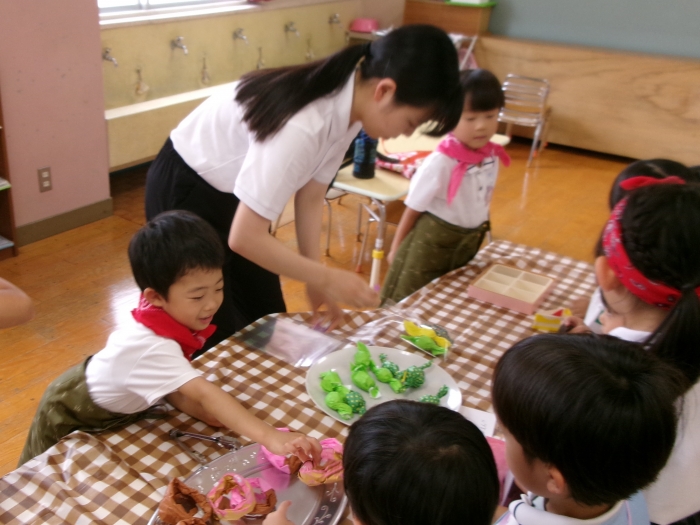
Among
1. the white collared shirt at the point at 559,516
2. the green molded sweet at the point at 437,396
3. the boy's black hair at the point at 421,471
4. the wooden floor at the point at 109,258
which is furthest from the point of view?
the wooden floor at the point at 109,258

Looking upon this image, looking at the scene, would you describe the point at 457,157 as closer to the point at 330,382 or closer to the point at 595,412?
the point at 330,382

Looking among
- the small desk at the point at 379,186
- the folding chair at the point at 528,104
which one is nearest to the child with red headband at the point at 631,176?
the small desk at the point at 379,186

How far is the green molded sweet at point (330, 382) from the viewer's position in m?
1.32

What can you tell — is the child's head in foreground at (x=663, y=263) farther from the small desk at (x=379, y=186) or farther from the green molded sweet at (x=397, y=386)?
the small desk at (x=379, y=186)

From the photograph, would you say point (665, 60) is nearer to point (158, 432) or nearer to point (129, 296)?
point (129, 296)

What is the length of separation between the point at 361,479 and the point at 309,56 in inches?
196

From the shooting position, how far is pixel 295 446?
109 cm

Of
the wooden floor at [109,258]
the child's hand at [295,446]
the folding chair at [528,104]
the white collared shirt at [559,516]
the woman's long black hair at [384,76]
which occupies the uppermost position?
the woman's long black hair at [384,76]

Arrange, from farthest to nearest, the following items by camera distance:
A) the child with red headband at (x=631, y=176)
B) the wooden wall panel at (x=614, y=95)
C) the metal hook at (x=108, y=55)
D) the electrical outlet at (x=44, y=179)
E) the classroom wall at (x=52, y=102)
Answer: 1. the wooden wall panel at (x=614, y=95)
2. the metal hook at (x=108, y=55)
3. the electrical outlet at (x=44, y=179)
4. the classroom wall at (x=52, y=102)
5. the child with red headband at (x=631, y=176)

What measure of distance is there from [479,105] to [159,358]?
1322 mm

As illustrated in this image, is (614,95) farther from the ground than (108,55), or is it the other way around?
(108,55)

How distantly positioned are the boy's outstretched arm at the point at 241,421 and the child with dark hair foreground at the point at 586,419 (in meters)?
0.36

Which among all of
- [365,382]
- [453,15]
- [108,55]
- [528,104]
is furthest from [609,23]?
[365,382]

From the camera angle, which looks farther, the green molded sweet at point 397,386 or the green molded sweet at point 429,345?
the green molded sweet at point 429,345
